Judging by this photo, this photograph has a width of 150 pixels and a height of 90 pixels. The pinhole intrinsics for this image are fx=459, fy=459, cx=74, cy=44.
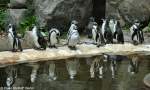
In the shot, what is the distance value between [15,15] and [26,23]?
1659mm

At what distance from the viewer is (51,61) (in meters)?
18.5

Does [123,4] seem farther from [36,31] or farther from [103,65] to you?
[103,65]

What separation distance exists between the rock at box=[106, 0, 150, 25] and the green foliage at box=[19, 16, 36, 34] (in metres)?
4.17

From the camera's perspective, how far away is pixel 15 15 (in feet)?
85.5

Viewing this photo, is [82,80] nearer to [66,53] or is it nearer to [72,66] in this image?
[72,66]

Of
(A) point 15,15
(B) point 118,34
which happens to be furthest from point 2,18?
(B) point 118,34

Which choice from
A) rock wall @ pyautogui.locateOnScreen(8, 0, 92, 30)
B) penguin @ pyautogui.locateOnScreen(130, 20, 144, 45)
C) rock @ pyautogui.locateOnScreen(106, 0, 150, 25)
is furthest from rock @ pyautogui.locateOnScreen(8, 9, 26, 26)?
penguin @ pyautogui.locateOnScreen(130, 20, 144, 45)

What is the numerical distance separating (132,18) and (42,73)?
10318 millimetres

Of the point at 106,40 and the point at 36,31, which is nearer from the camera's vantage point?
the point at 36,31

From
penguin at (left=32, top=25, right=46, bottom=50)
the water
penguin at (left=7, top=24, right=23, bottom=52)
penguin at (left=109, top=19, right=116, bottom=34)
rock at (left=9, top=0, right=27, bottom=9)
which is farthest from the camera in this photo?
rock at (left=9, top=0, right=27, bottom=9)

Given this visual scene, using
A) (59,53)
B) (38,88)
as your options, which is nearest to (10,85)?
(38,88)

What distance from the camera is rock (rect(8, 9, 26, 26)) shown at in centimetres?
2570

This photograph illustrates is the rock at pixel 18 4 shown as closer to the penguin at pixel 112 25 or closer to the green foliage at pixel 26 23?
the green foliage at pixel 26 23

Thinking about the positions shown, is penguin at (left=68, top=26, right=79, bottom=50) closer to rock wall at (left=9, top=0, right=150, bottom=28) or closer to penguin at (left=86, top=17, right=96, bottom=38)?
penguin at (left=86, top=17, right=96, bottom=38)
